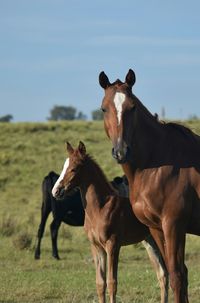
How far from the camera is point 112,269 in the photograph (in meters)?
9.96

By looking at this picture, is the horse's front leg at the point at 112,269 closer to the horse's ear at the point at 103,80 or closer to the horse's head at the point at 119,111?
the horse's head at the point at 119,111

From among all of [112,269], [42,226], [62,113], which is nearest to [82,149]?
[112,269]

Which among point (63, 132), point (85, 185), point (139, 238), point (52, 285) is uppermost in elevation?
point (63, 132)

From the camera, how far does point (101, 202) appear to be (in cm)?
1094

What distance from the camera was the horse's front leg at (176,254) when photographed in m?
7.70

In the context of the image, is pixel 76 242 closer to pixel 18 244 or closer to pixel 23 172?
pixel 18 244

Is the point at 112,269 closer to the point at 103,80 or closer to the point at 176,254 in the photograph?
the point at 176,254

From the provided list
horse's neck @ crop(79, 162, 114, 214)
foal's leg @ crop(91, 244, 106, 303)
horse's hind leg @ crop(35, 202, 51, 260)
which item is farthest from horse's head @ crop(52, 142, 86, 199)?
horse's hind leg @ crop(35, 202, 51, 260)

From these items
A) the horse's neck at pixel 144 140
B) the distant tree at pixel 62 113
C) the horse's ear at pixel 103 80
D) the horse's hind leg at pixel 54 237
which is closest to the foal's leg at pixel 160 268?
the horse's neck at pixel 144 140

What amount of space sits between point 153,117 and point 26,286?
14.5 feet

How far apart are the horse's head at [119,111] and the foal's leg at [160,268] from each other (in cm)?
322

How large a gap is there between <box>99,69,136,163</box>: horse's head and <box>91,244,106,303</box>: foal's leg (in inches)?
116

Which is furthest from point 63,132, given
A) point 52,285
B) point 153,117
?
point 153,117

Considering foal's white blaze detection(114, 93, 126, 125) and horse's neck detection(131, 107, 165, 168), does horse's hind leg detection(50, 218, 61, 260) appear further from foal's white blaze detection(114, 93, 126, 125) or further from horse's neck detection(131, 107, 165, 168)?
Answer: foal's white blaze detection(114, 93, 126, 125)
